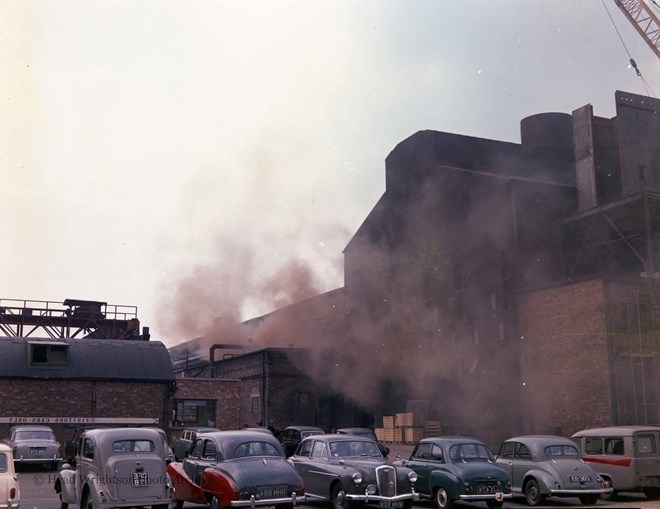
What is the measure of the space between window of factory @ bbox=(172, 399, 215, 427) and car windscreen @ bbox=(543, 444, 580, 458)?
1008 inches

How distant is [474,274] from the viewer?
4072cm

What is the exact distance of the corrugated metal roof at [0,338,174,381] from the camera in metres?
36.8

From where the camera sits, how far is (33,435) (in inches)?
1096

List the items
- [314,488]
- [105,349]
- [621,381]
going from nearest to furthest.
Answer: [314,488] → [621,381] → [105,349]

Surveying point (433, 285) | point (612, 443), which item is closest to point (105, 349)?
point (433, 285)

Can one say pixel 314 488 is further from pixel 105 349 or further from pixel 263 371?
pixel 263 371

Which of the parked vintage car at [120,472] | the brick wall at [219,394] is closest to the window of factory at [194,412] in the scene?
the brick wall at [219,394]

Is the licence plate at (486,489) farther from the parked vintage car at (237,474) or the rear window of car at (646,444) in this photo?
the rear window of car at (646,444)

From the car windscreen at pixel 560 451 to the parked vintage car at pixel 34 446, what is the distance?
58.7 ft

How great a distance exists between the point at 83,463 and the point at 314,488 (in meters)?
4.79

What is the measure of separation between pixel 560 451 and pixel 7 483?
1223 cm

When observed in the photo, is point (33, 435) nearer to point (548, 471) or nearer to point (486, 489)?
point (486, 489)

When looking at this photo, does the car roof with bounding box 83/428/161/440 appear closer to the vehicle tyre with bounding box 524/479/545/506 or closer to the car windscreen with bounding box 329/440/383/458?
the car windscreen with bounding box 329/440/383/458

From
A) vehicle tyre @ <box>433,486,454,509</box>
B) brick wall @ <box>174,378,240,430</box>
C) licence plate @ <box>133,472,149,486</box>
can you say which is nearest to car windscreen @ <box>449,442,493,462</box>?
vehicle tyre @ <box>433,486,454,509</box>
